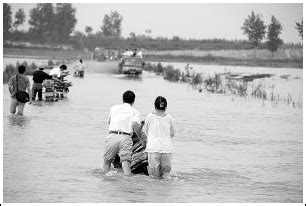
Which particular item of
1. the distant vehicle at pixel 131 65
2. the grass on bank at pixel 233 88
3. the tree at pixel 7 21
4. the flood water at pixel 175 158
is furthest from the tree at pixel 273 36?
the flood water at pixel 175 158

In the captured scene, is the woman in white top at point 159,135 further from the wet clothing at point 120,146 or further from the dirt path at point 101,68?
the dirt path at point 101,68

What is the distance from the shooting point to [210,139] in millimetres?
18016

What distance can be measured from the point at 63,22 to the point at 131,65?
102m

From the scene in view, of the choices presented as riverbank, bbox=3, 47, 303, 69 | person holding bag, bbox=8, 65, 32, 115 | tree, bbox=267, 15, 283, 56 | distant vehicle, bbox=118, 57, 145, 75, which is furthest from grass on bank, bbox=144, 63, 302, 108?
tree, bbox=267, 15, 283, 56

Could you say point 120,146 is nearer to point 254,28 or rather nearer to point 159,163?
point 159,163

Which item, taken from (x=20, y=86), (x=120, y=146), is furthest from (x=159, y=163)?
(x=20, y=86)

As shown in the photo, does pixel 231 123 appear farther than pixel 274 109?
No

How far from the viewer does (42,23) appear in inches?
5910

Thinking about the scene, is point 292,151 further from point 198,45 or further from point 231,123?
point 198,45

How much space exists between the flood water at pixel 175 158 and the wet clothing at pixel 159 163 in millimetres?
154

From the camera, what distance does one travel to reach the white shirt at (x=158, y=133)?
11.5 metres

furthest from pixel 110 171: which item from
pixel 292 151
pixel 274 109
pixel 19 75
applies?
pixel 274 109

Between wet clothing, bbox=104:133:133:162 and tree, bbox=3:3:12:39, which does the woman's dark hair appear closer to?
wet clothing, bbox=104:133:133:162

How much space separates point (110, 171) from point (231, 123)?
10.5m
